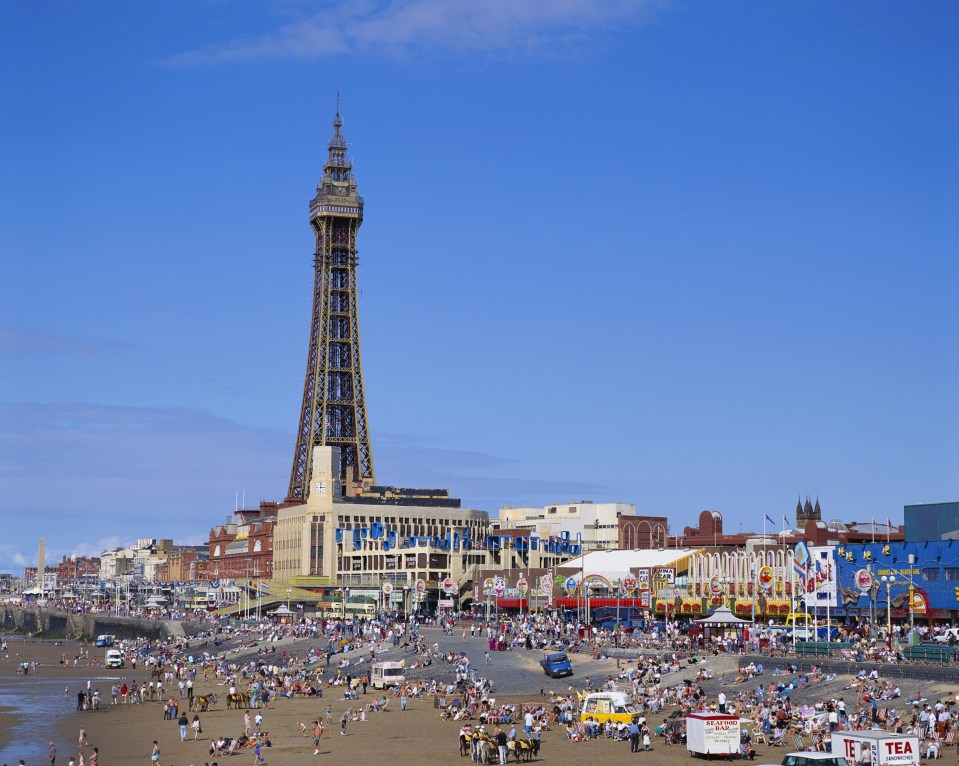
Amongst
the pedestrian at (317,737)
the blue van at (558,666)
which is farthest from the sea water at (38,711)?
the blue van at (558,666)

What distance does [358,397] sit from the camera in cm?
17912

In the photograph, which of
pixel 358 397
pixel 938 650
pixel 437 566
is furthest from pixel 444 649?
pixel 358 397

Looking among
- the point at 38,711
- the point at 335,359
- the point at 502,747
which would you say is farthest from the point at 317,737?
the point at 335,359

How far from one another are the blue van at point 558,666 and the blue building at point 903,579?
61.7ft

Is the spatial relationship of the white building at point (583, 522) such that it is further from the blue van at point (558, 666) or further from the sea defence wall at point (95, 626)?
the blue van at point (558, 666)

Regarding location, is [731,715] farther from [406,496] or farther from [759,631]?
[406,496]

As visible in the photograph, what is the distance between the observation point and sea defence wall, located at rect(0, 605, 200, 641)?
134 meters

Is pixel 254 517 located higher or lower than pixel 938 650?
higher

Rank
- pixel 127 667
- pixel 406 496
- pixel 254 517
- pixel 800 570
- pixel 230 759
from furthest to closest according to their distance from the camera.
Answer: pixel 254 517 < pixel 406 496 < pixel 127 667 < pixel 800 570 < pixel 230 759

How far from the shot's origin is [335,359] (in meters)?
182

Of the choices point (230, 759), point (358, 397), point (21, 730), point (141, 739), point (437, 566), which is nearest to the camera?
point (230, 759)

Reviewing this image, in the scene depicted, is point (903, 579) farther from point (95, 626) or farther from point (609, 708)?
point (95, 626)

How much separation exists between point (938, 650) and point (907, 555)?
2690cm

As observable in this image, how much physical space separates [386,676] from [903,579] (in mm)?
33201
